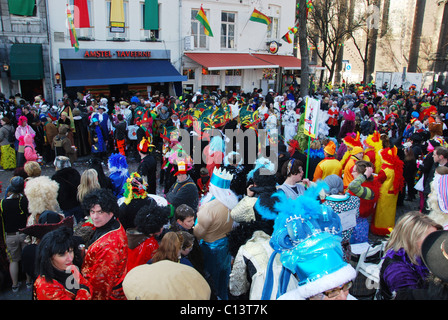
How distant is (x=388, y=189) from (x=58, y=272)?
→ 554 cm

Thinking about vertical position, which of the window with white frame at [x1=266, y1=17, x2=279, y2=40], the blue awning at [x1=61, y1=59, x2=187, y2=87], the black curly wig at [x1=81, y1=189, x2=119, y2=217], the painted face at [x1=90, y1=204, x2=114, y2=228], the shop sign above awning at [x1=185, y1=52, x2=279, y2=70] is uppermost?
the window with white frame at [x1=266, y1=17, x2=279, y2=40]

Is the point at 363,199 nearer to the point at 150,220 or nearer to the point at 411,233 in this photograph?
the point at 411,233

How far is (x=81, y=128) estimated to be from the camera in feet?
35.3

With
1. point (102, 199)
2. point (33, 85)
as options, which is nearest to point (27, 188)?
point (102, 199)

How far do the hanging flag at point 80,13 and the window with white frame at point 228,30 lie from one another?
8.94 meters

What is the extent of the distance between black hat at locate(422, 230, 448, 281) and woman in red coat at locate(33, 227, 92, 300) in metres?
2.37

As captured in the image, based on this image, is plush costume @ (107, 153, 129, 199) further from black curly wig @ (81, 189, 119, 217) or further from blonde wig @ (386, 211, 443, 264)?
blonde wig @ (386, 211, 443, 264)

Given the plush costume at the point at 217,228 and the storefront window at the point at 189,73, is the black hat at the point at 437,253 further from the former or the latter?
the storefront window at the point at 189,73

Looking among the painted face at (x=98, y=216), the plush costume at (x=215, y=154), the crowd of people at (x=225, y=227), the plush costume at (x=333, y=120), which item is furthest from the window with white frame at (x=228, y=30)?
the painted face at (x=98, y=216)

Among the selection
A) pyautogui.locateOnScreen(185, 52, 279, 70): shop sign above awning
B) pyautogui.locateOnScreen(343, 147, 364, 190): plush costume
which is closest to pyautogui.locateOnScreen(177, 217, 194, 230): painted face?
pyautogui.locateOnScreen(343, 147, 364, 190): plush costume

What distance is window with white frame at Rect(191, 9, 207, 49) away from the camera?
20062 millimetres

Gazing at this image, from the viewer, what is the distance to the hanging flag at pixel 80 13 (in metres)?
14.9

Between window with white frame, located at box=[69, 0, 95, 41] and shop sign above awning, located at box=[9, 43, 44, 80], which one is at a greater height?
window with white frame, located at box=[69, 0, 95, 41]

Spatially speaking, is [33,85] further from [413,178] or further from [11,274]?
[413,178]
